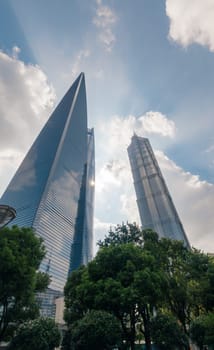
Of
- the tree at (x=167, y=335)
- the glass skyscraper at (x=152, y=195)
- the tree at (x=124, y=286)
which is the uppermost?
the glass skyscraper at (x=152, y=195)

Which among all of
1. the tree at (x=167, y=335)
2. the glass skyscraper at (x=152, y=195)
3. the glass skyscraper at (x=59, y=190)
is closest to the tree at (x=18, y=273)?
the tree at (x=167, y=335)

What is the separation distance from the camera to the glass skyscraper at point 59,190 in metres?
77.8

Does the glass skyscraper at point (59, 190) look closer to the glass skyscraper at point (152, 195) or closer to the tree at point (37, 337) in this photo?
the glass skyscraper at point (152, 195)

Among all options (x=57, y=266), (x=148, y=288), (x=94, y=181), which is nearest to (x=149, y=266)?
(x=148, y=288)

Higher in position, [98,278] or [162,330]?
[98,278]

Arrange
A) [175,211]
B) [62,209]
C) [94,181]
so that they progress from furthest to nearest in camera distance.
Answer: [94,181] < [62,209] < [175,211]

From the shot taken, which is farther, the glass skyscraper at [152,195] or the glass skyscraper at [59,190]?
the glass skyscraper at [59,190]

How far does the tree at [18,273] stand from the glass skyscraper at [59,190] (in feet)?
195

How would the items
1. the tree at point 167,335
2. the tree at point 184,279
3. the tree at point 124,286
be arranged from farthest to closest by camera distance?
the tree at point 184,279, the tree at point 124,286, the tree at point 167,335

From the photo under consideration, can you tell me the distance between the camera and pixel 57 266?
8456 cm

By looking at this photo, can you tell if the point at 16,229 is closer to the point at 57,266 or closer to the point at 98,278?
the point at 98,278

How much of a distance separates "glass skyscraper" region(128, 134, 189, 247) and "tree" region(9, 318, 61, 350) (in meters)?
59.7

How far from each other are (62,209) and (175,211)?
45106 mm

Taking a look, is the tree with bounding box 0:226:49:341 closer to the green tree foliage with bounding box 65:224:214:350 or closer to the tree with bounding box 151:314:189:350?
the green tree foliage with bounding box 65:224:214:350
